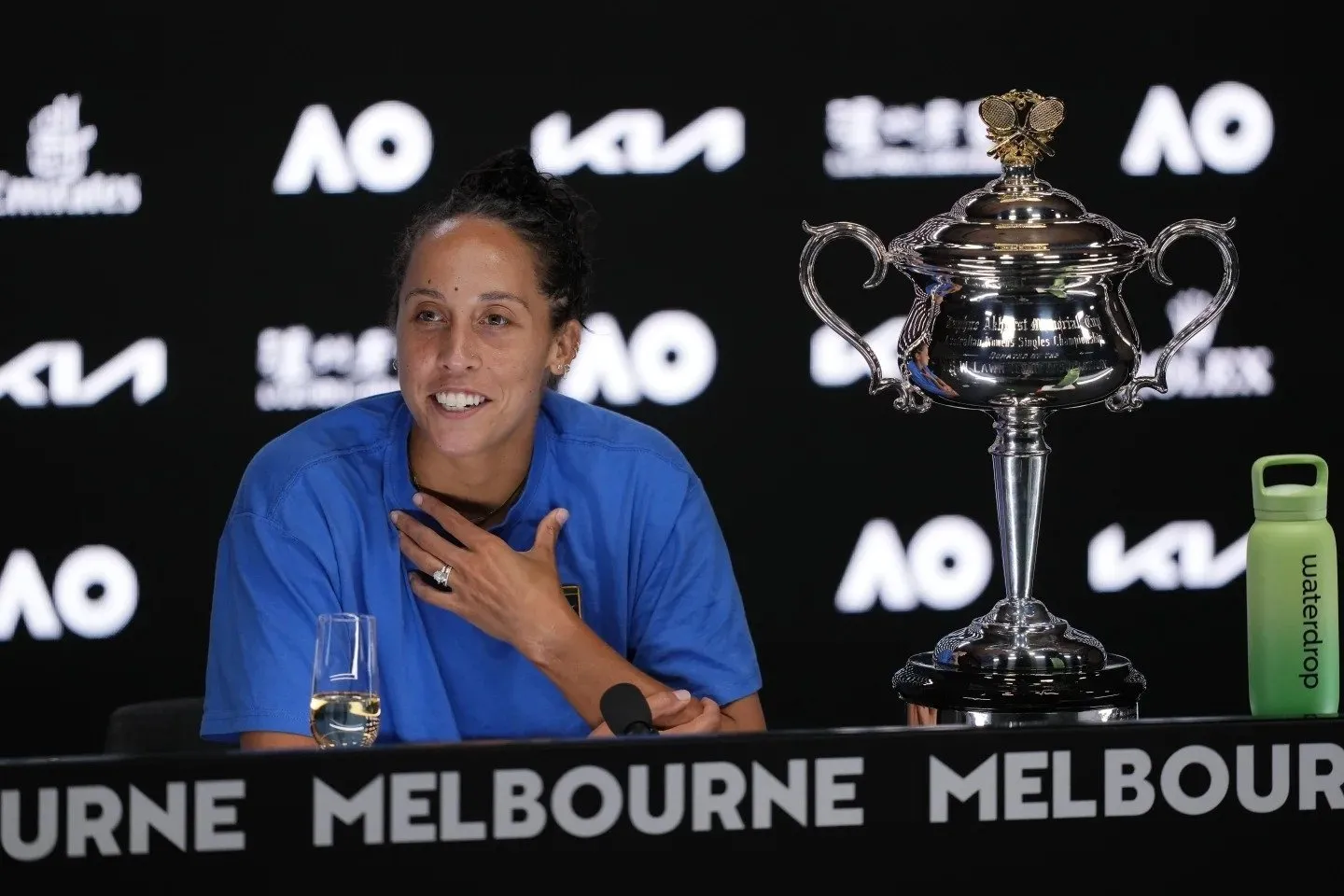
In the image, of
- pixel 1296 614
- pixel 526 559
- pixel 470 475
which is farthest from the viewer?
pixel 470 475

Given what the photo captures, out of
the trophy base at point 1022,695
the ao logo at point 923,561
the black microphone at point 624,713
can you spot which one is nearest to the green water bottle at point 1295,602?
the trophy base at point 1022,695

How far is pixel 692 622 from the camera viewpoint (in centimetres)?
196

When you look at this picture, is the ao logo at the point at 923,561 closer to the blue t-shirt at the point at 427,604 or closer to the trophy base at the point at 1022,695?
the blue t-shirt at the point at 427,604

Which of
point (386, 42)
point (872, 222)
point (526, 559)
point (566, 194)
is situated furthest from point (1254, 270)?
point (526, 559)

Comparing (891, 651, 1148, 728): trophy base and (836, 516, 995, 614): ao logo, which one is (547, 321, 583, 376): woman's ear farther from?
(836, 516, 995, 614): ao logo

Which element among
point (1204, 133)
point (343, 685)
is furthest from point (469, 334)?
point (1204, 133)

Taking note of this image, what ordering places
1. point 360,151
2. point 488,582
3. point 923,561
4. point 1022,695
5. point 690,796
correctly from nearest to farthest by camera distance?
point 690,796
point 1022,695
point 488,582
point 360,151
point 923,561

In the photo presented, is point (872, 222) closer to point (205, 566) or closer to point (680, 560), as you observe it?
point (205, 566)

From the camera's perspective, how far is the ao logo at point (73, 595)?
10.9 ft

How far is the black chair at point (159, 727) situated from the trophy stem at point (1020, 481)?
2.93 ft

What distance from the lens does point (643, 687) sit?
72.5 inches

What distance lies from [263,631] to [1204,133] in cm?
219

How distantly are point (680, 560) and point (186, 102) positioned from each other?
1695 millimetres

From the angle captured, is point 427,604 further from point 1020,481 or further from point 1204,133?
point 1204,133
